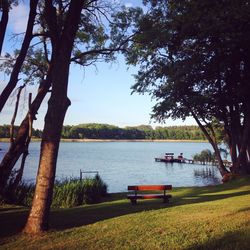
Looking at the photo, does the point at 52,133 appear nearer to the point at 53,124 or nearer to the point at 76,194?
the point at 53,124

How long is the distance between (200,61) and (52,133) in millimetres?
16312

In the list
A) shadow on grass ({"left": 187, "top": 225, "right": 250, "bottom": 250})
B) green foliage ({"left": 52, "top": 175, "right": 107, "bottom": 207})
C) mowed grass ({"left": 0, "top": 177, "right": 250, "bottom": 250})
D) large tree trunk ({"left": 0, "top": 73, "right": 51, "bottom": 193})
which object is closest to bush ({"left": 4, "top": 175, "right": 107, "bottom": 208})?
green foliage ({"left": 52, "top": 175, "right": 107, "bottom": 207})

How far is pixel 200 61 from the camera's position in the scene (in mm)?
24156

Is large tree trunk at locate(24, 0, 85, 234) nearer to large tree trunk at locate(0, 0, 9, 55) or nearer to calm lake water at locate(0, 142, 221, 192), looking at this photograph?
large tree trunk at locate(0, 0, 9, 55)

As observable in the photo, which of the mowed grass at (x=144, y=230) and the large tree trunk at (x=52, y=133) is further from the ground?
the large tree trunk at (x=52, y=133)

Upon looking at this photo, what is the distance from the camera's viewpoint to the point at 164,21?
23688 mm

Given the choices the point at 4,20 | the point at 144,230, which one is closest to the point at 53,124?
the point at 144,230

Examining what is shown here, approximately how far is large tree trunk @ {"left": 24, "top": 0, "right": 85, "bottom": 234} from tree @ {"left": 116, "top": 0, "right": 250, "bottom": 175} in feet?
37.3

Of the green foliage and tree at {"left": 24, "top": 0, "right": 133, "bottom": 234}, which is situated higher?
tree at {"left": 24, "top": 0, "right": 133, "bottom": 234}

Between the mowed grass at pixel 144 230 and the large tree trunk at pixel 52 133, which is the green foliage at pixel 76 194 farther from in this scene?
the large tree trunk at pixel 52 133

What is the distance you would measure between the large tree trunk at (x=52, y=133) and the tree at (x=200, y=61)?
11378 mm

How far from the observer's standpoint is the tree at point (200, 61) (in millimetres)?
21656

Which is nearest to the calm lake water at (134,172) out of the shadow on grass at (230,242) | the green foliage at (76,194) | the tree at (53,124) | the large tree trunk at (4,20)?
the green foliage at (76,194)

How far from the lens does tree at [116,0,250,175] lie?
21656 millimetres
